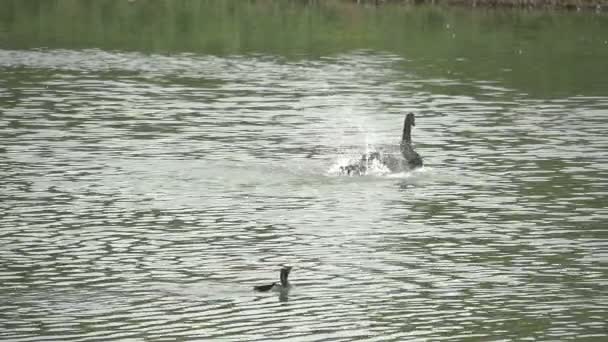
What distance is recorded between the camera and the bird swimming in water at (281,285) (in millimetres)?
23859

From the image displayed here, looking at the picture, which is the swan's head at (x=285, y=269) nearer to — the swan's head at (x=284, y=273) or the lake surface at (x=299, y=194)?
the swan's head at (x=284, y=273)

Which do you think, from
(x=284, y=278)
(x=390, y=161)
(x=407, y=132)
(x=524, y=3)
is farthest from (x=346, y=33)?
(x=284, y=278)

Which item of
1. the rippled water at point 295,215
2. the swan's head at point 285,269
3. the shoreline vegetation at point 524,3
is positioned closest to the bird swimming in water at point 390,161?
the rippled water at point 295,215

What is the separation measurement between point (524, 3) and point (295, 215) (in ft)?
190

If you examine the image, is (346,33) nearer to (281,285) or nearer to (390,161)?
(390,161)

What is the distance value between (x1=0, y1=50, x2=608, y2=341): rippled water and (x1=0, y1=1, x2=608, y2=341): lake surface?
74 millimetres

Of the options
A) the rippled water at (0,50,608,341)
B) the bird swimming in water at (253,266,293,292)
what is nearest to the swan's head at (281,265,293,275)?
the bird swimming in water at (253,266,293,292)

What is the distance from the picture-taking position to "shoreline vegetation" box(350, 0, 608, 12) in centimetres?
8494

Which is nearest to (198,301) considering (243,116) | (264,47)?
(243,116)

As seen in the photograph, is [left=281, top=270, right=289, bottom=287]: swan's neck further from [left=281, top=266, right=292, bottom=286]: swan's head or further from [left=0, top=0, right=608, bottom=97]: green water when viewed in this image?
[left=0, top=0, right=608, bottom=97]: green water

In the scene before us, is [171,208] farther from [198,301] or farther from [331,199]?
[198,301]

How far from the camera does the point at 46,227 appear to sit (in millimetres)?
29453

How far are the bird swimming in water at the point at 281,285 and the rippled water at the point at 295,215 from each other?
0.13 meters

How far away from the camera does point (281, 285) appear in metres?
24.1
